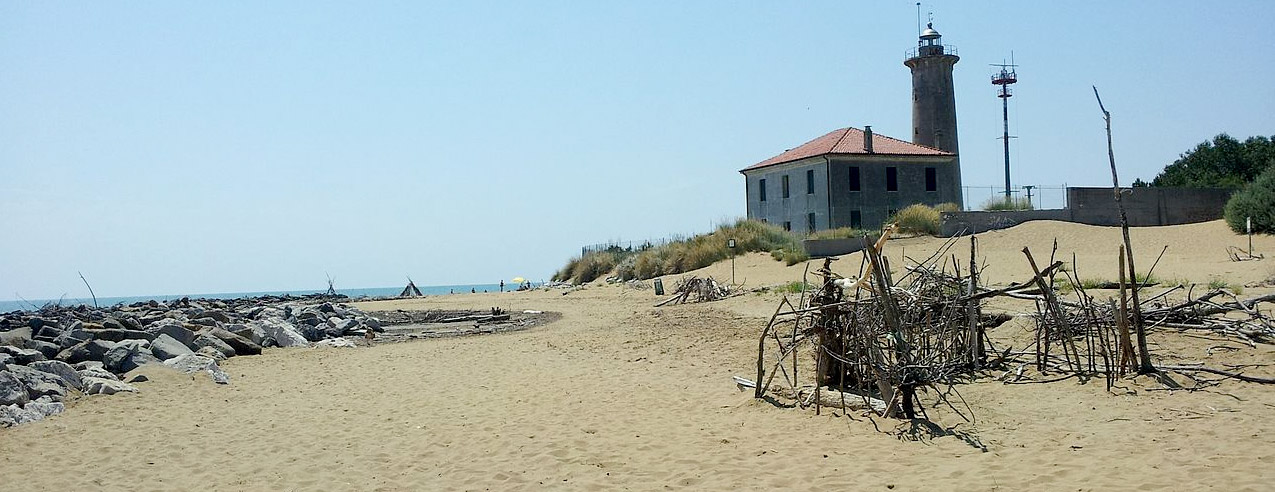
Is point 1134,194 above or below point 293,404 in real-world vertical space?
above

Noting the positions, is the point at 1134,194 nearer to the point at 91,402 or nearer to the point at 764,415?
A: the point at 764,415

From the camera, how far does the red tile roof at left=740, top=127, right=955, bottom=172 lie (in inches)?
1469

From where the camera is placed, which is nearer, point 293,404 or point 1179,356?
point 1179,356

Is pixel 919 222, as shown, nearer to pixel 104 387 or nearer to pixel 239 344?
pixel 239 344

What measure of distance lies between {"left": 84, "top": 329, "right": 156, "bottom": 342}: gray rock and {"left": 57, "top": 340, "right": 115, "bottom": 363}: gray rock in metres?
2.15

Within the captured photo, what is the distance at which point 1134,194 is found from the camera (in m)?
32.8

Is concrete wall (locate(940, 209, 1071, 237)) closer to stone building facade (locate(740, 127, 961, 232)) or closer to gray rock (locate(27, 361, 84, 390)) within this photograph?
stone building facade (locate(740, 127, 961, 232))

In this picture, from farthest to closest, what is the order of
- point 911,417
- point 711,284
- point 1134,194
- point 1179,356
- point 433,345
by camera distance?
point 1134,194 → point 711,284 → point 433,345 → point 1179,356 → point 911,417

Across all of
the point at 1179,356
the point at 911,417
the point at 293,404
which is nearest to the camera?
the point at 911,417

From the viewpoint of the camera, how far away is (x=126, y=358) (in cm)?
1300

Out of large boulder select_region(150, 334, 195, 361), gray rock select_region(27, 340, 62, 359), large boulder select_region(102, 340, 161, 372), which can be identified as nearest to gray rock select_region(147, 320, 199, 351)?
large boulder select_region(150, 334, 195, 361)

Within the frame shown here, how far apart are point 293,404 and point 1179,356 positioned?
9.39 meters

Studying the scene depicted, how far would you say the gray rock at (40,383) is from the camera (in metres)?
10.3

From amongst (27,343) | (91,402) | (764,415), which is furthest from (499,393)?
(27,343)
